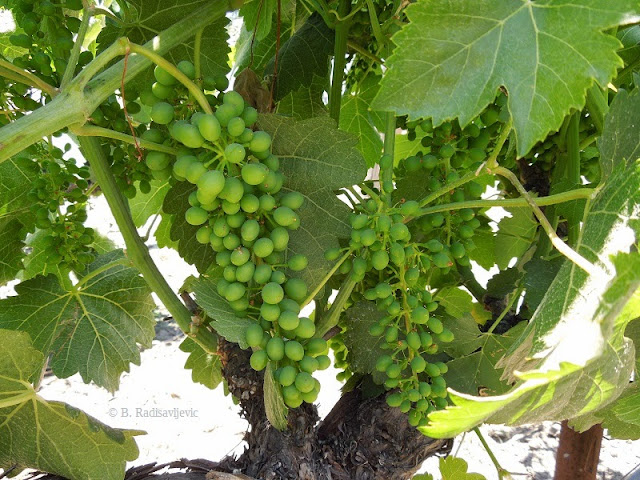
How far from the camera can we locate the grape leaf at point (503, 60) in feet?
2.05

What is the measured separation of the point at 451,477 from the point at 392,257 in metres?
0.61

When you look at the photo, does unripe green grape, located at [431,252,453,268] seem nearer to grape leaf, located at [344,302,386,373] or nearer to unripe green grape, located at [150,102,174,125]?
grape leaf, located at [344,302,386,373]

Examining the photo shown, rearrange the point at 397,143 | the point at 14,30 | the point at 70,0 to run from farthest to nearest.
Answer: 1. the point at 397,143
2. the point at 14,30
3. the point at 70,0

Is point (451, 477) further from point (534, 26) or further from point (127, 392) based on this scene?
point (127, 392)

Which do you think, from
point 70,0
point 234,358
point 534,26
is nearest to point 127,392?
point 234,358

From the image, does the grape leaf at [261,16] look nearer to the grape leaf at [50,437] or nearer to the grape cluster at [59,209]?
the grape cluster at [59,209]

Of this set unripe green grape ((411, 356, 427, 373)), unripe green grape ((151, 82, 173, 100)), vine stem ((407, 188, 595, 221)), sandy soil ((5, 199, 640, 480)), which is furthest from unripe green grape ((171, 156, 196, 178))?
sandy soil ((5, 199, 640, 480))

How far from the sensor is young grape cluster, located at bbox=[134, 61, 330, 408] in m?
0.71

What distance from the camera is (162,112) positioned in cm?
76

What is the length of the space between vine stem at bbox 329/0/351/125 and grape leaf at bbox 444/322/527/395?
480 millimetres

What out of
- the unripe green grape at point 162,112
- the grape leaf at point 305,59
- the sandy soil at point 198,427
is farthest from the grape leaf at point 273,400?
the sandy soil at point 198,427

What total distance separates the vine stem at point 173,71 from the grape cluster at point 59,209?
380mm

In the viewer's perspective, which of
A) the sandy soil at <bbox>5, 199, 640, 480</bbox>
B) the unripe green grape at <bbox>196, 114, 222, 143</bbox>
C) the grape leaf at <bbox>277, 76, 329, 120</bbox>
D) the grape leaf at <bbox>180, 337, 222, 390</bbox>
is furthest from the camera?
the sandy soil at <bbox>5, 199, 640, 480</bbox>

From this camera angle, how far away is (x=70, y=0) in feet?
2.89
